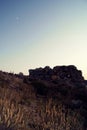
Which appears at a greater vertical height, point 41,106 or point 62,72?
point 62,72

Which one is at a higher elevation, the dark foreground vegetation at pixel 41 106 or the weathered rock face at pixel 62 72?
the weathered rock face at pixel 62 72

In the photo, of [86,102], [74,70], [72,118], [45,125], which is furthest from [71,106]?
[74,70]

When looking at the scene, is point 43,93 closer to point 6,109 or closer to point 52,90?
point 52,90

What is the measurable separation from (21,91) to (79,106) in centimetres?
305

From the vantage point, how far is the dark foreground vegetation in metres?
12.1

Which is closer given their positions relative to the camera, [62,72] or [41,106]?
[41,106]

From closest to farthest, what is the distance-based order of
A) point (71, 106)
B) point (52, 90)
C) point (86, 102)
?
point (71, 106) → point (86, 102) → point (52, 90)

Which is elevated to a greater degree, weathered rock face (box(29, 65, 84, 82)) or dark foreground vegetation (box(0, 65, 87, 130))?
weathered rock face (box(29, 65, 84, 82))

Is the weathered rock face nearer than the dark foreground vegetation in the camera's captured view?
No

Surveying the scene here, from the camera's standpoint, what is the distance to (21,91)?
18.3m

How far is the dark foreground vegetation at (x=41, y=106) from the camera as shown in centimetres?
1208

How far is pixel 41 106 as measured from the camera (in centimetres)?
1529

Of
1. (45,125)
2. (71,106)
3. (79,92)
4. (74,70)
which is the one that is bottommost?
(45,125)

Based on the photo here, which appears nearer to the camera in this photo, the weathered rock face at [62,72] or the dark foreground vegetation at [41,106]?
the dark foreground vegetation at [41,106]
